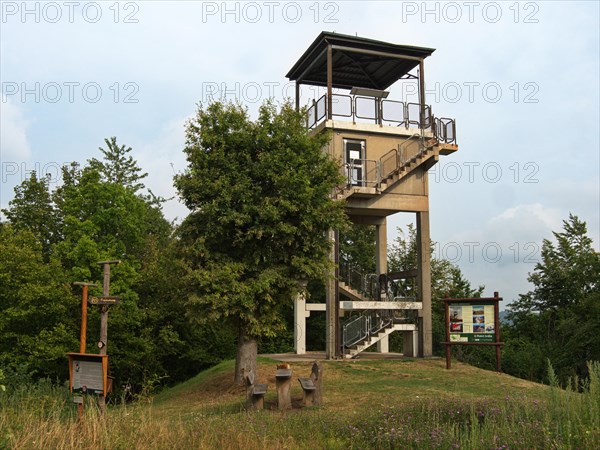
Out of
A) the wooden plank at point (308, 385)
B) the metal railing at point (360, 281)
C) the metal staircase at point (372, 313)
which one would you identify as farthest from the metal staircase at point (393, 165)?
the wooden plank at point (308, 385)

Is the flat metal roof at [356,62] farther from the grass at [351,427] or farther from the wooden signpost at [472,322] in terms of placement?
the grass at [351,427]

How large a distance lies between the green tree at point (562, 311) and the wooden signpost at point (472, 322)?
29.4 feet

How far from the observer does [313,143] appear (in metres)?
21.3

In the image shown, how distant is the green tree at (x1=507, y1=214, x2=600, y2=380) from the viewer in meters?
30.5

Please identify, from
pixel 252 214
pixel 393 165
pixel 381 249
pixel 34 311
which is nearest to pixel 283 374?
pixel 252 214

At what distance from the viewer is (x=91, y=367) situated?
12.7 metres

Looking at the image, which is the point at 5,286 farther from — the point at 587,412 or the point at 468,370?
the point at 587,412

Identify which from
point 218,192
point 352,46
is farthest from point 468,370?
point 352,46

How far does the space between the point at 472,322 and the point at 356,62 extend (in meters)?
12.2

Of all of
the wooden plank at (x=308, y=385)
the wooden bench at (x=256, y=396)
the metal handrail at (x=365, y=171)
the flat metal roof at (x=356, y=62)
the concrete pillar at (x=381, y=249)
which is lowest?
the wooden bench at (x=256, y=396)

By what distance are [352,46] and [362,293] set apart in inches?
398

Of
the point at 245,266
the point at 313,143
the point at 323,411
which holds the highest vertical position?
the point at 313,143

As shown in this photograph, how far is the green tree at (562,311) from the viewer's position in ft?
100

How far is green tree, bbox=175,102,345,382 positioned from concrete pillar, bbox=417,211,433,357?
598cm
